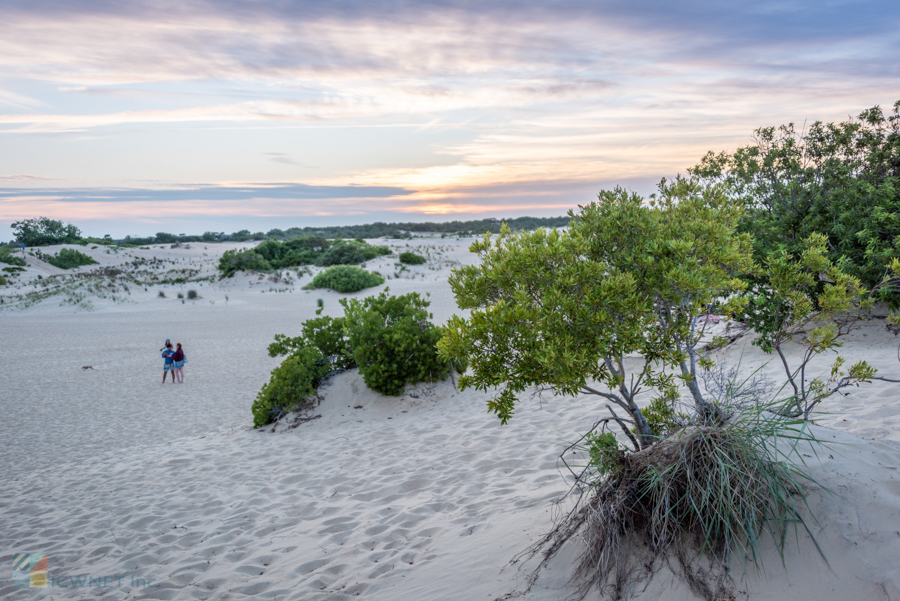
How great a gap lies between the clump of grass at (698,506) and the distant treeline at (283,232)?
55.1m

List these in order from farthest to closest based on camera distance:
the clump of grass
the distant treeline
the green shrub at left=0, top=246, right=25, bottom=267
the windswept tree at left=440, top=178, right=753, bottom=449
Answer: the distant treeline < the green shrub at left=0, top=246, right=25, bottom=267 < the windswept tree at left=440, top=178, right=753, bottom=449 < the clump of grass

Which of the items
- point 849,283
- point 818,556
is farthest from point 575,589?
point 849,283

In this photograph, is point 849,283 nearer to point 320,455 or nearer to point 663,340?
point 663,340

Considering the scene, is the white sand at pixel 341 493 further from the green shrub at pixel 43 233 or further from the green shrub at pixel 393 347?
the green shrub at pixel 43 233

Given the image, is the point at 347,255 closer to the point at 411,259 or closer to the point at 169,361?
the point at 411,259

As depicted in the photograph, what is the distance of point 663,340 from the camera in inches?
132

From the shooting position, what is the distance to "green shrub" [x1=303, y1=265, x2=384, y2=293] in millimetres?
29094

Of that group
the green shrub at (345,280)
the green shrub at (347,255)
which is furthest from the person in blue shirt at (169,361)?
the green shrub at (347,255)

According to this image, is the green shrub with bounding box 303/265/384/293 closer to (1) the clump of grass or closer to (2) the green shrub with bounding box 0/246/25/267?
(1) the clump of grass

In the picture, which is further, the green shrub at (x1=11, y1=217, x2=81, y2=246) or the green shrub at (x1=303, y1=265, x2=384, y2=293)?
the green shrub at (x1=11, y1=217, x2=81, y2=246)

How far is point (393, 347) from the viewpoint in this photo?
A: 9.59m

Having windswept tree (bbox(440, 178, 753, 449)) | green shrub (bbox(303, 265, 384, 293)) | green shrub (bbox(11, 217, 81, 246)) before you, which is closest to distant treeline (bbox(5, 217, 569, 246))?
green shrub (bbox(11, 217, 81, 246))

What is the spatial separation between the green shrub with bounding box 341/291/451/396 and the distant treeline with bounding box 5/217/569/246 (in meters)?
48.7

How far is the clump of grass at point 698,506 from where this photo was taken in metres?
2.91
